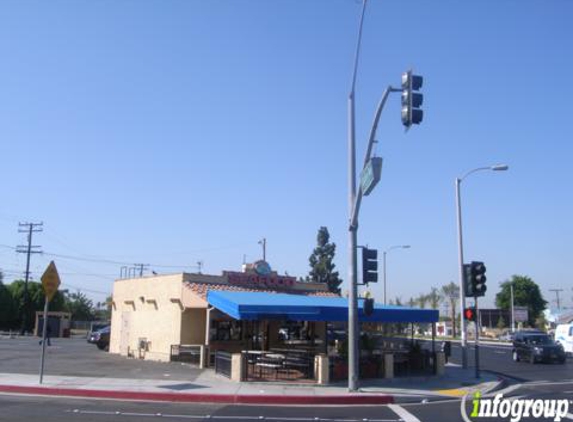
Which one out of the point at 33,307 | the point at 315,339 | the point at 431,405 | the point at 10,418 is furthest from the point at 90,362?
the point at 33,307

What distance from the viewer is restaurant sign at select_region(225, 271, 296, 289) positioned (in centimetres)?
3152

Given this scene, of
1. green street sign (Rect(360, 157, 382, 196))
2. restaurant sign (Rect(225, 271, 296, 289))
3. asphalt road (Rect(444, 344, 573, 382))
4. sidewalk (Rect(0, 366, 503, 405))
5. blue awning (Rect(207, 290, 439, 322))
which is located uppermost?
green street sign (Rect(360, 157, 382, 196))

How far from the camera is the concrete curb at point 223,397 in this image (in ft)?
55.2

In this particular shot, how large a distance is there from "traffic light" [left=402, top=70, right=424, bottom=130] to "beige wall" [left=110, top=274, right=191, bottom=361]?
18405 mm

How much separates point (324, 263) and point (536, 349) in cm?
4279

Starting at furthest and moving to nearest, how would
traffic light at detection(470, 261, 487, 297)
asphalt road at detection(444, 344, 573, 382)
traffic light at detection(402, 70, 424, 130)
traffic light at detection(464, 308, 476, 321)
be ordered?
1. asphalt road at detection(444, 344, 573, 382)
2. traffic light at detection(464, 308, 476, 321)
3. traffic light at detection(470, 261, 487, 297)
4. traffic light at detection(402, 70, 424, 130)

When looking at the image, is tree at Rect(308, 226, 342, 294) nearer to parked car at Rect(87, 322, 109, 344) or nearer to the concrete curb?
parked car at Rect(87, 322, 109, 344)

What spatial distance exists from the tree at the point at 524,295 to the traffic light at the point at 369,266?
9997cm

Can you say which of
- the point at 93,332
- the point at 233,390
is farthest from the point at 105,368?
the point at 93,332

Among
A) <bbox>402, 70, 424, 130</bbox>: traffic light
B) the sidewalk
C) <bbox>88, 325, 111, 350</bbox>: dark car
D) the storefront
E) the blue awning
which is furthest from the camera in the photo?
<bbox>88, 325, 111, 350</bbox>: dark car

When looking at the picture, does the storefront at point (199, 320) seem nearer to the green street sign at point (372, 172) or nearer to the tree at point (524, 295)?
the green street sign at point (372, 172)

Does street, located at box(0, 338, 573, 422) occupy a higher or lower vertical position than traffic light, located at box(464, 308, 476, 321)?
lower

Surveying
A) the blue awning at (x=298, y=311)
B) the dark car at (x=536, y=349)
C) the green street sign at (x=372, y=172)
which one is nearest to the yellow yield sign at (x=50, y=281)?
the blue awning at (x=298, y=311)

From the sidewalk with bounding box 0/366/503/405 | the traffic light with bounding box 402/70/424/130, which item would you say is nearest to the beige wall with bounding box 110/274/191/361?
the sidewalk with bounding box 0/366/503/405
